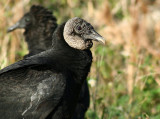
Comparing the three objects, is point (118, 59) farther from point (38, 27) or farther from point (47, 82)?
point (47, 82)

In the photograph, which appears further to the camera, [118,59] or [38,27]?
[118,59]

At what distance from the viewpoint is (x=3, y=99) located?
3.65 m

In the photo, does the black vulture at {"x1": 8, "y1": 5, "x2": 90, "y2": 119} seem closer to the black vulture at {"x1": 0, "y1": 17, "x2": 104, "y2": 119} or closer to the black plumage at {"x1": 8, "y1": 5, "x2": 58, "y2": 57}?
the black plumage at {"x1": 8, "y1": 5, "x2": 58, "y2": 57}

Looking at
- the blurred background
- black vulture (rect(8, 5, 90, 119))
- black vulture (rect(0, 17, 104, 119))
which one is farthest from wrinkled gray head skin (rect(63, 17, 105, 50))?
black vulture (rect(8, 5, 90, 119))

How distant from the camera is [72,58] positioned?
3.82 meters

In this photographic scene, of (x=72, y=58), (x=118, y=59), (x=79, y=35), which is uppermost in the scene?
(x=79, y=35)

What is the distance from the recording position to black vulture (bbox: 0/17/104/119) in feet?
11.8

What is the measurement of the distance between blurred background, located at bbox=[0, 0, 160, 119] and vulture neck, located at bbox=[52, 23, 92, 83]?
76 centimetres

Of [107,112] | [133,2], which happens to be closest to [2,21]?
[133,2]

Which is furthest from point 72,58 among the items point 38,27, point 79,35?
point 38,27

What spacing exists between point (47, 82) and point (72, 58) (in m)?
0.38

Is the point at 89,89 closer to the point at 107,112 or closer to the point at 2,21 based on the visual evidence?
the point at 107,112

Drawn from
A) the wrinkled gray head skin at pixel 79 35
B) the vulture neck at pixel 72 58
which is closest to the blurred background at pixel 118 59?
the wrinkled gray head skin at pixel 79 35

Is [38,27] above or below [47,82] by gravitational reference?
above
